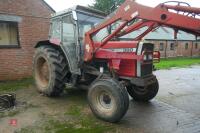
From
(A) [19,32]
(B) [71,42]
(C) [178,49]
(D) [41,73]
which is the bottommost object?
(D) [41,73]

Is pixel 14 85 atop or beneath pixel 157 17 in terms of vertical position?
beneath

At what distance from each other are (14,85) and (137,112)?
16.3 feet

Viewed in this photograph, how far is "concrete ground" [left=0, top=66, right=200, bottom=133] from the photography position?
521 centimetres

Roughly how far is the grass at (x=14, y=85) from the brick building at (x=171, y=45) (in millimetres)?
20352

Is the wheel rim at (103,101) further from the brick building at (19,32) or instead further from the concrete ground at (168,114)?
the brick building at (19,32)

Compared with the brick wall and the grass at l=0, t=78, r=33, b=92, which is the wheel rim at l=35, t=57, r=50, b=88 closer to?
the grass at l=0, t=78, r=33, b=92

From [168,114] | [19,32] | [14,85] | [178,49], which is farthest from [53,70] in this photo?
[178,49]

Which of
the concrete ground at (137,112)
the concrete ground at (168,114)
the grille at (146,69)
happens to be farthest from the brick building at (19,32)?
the grille at (146,69)

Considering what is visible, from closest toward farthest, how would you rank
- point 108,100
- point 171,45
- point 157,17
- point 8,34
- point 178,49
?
1. point 157,17
2. point 108,100
3. point 8,34
4. point 171,45
5. point 178,49

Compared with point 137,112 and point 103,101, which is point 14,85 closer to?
point 103,101

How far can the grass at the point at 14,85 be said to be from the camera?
8523 millimetres

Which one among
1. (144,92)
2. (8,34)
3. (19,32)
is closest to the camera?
(144,92)

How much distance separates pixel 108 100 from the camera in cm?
575

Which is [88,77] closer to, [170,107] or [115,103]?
[115,103]
